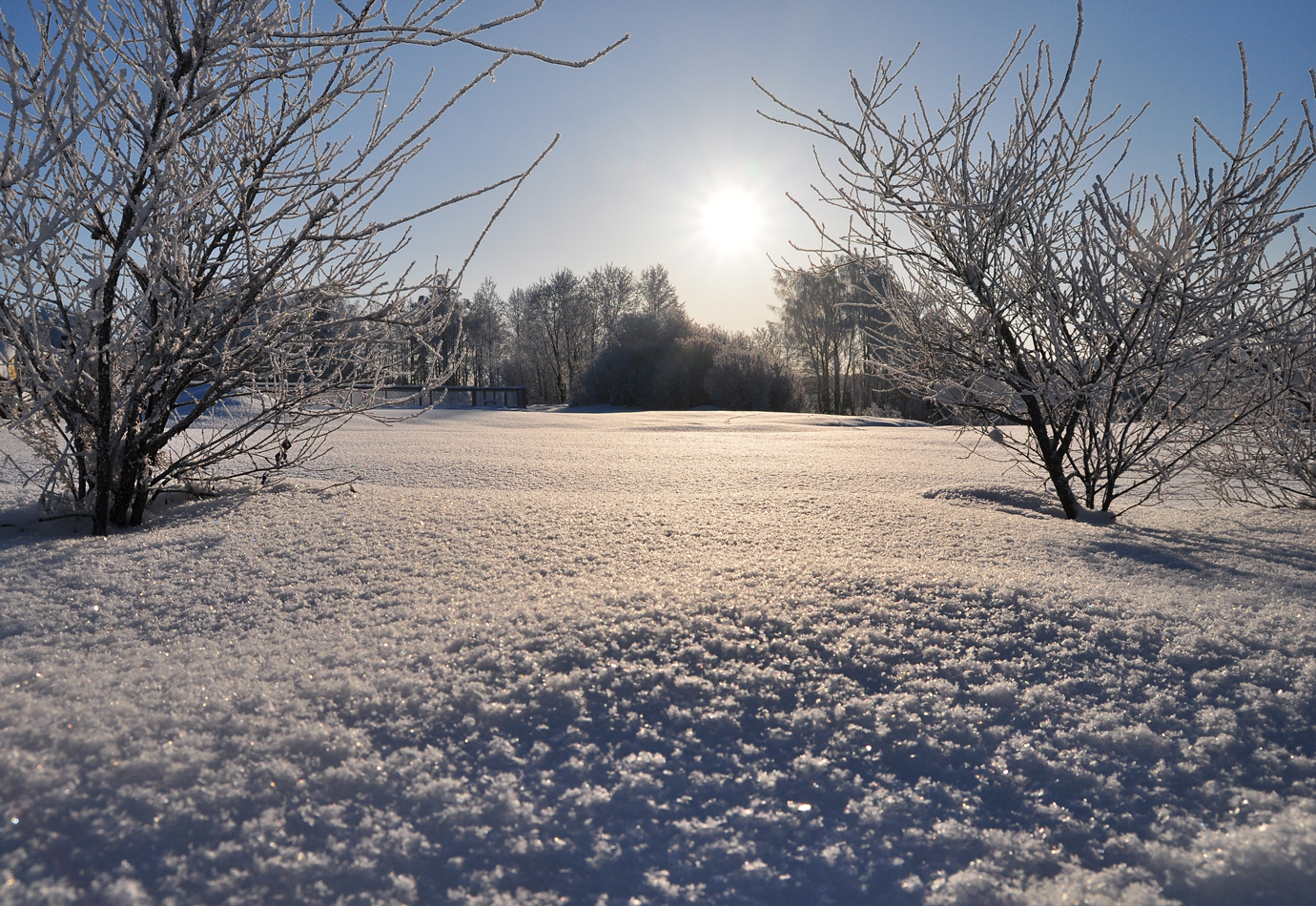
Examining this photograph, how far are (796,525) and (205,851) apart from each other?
5.80 ft

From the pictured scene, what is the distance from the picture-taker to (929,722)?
3.69ft

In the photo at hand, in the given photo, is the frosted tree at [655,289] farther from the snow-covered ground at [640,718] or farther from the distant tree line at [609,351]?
the snow-covered ground at [640,718]

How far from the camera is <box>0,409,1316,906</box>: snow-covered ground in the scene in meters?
0.83

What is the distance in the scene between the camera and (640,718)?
1122mm

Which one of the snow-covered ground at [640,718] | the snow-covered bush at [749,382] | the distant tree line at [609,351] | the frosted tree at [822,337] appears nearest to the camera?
the snow-covered ground at [640,718]

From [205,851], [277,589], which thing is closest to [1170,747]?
[205,851]

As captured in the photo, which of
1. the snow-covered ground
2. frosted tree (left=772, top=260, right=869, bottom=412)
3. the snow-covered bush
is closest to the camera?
the snow-covered ground

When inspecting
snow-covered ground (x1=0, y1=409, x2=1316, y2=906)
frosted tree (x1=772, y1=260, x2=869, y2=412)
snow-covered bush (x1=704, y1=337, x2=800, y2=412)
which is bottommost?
snow-covered ground (x1=0, y1=409, x2=1316, y2=906)

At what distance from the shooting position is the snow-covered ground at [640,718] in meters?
0.83

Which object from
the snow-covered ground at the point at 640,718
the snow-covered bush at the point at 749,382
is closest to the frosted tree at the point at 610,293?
the snow-covered bush at the point at 749,382

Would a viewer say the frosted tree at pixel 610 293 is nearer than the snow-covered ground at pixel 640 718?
No

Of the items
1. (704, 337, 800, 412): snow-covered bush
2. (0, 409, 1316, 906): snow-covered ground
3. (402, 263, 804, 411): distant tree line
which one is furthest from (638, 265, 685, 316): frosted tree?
(0, 409, 1316, 906): snow-covered ground

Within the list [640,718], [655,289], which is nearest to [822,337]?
[655,289]

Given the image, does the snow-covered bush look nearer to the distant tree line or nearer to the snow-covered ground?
the distant tree line
